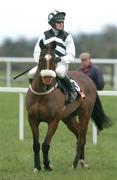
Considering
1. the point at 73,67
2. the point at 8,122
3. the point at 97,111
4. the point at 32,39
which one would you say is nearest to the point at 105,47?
the point at 32,39

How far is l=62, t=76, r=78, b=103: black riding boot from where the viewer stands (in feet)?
38.6

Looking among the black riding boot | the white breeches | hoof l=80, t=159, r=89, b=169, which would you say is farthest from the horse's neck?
hoof l=80, t=159, r=89, b=169

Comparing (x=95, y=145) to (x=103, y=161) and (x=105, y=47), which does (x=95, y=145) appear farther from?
(x=105, y=47)

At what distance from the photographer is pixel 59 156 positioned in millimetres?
12953

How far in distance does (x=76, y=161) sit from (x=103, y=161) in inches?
32.0

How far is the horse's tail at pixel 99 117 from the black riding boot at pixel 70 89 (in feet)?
3.31

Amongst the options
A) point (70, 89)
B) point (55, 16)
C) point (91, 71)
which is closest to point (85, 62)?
point (91, 71)

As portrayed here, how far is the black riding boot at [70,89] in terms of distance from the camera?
11.8 m

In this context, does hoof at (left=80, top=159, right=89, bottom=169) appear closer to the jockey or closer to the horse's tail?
the jockey

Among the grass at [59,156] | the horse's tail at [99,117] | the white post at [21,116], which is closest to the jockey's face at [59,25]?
the horse's tail at [99,117]

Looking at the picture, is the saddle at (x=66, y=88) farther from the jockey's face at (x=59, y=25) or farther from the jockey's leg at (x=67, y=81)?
the jockey's face at (x=59, y=25)

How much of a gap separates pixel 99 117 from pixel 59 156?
3.03 feet

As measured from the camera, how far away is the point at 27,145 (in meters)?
14.4

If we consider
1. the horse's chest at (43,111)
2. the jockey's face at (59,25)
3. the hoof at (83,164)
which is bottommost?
the hoof at (83,164)
